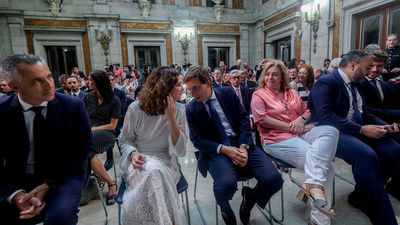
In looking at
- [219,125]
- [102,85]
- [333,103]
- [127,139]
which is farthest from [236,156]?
[102,85]

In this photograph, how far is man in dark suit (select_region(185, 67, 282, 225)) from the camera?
5.49 ft

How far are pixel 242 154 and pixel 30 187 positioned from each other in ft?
4.89

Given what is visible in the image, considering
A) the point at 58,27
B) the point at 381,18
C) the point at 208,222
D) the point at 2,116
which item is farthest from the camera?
the point at 58,27

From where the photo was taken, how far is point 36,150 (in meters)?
1.36

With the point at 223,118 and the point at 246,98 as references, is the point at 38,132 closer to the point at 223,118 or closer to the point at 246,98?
the point at 223,118

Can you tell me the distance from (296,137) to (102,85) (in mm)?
2197

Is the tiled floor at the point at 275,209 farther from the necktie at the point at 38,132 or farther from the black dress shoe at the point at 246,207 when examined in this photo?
the necktie at the point at 38,132

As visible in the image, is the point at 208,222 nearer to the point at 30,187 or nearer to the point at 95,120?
the point at 30,187

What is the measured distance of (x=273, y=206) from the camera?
7.01 feet

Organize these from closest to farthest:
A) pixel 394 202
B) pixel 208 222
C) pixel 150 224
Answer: pixel 150 224 < pixel 208 222 < pixel 394 202

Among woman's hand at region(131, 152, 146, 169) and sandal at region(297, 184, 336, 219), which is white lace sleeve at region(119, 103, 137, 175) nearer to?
woman's hand at region(131, 152, 146, 169)

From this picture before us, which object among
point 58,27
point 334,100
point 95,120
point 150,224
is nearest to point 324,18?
point 334,100

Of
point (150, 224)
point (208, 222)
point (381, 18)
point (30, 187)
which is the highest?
point (381, 18)

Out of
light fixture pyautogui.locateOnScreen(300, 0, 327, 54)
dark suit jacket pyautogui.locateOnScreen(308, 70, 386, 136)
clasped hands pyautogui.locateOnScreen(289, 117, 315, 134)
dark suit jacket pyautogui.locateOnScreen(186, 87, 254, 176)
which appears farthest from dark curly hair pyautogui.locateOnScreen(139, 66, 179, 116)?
light fixture pyautogui.locateOnScreen(300, 0, 327, 54)
